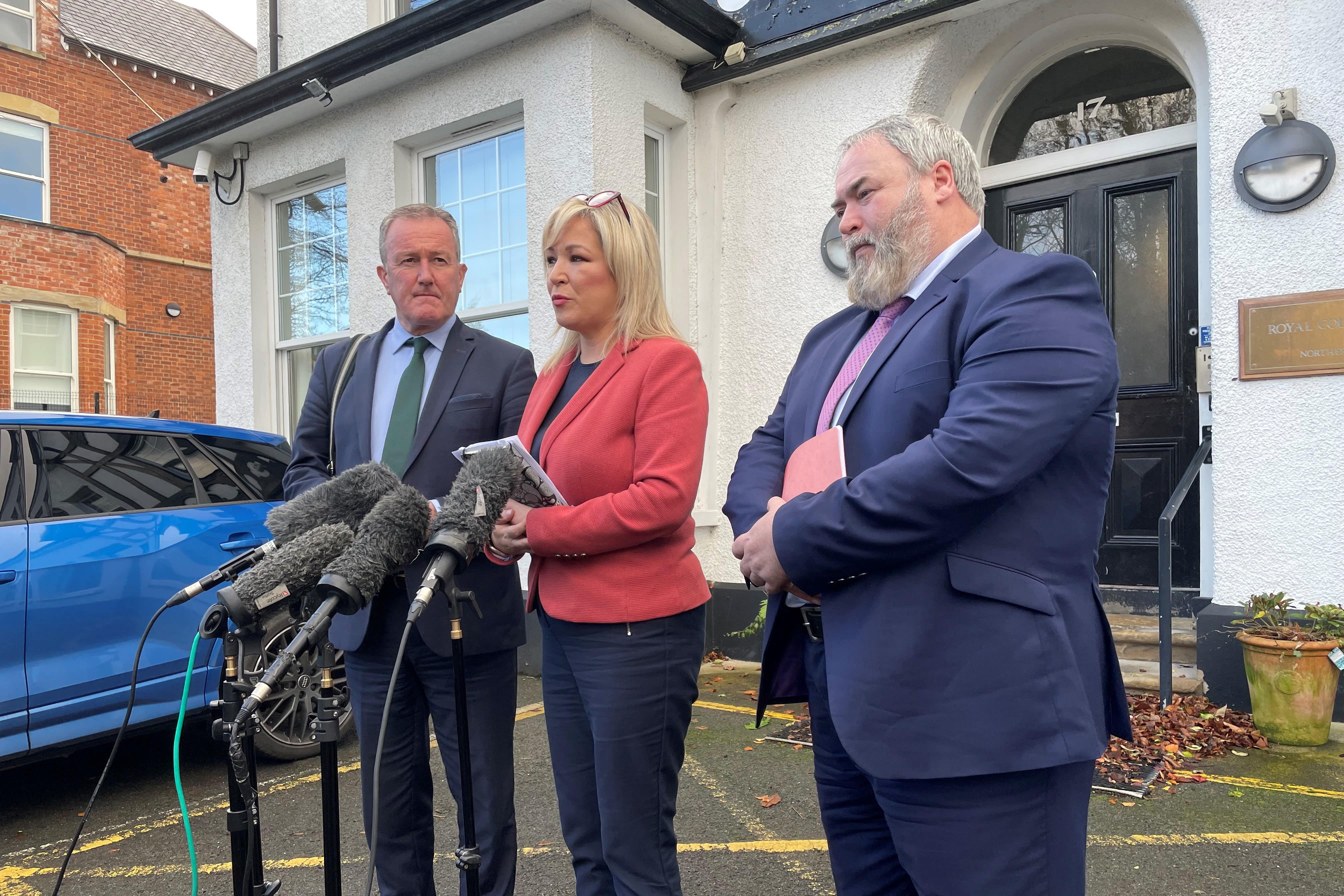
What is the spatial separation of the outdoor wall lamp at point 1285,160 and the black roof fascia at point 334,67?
4246 millimetres

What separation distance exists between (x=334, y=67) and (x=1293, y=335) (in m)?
6.63

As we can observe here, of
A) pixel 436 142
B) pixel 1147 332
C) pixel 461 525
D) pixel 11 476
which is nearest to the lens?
pixel 461 525

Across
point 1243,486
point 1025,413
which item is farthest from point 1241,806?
point 1025,413

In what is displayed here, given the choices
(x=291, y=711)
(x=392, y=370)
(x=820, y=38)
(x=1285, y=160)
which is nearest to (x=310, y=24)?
(x=820, y=38)

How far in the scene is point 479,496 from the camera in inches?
73.1

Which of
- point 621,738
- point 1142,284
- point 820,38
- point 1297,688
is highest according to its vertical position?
point 820,38

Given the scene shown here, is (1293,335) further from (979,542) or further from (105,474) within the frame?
(105,474)

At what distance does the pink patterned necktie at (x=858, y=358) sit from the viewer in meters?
1.81

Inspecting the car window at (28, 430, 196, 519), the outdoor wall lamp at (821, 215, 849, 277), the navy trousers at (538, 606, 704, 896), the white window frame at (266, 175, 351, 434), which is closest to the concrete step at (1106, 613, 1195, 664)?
the outdoor wall lamp at (821, 215, 849, 277)

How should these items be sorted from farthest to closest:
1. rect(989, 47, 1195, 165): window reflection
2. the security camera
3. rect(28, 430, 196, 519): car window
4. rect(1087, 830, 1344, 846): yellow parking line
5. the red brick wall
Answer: the red brick wall
the security camera
rect(989, 47, 1195, 165): window reflection
rect(28, 430, 196, 519): car window
rect(1087, 830, 1344, 846): yellow parking line

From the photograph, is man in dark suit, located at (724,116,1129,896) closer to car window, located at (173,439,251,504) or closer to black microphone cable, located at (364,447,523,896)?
black microphone cable, located at (364,447,523,896)

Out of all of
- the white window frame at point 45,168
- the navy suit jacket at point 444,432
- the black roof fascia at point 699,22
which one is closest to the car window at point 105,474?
the navy suit jacket at point 444,432

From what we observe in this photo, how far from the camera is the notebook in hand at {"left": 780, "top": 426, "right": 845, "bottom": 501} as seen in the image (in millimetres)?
1635

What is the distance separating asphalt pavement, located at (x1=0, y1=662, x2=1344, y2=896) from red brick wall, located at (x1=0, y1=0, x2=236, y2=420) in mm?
16037
